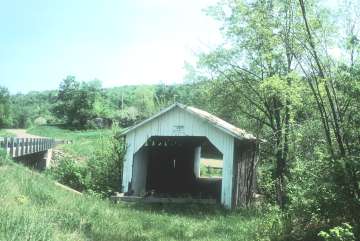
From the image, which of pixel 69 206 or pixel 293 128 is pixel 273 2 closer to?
pixel 293 128

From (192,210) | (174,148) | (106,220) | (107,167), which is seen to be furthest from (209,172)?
(106,220)

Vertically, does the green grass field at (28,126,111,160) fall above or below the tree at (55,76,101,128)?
below

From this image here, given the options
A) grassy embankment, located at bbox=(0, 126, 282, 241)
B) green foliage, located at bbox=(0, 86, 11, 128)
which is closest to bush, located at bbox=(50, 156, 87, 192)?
grassy embankment, located at bbox=(0, 126, 282, 241)

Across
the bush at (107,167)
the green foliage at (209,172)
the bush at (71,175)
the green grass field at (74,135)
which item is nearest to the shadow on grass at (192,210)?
the bush at (107,167)

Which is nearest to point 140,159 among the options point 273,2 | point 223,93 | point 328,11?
point 223,93

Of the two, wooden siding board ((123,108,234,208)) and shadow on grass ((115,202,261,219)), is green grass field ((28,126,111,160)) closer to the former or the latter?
wooden siding board ((123,108,234,208))

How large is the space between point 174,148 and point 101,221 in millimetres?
14354

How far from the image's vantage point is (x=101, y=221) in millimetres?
11781

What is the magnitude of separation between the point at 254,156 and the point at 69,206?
40.6ft

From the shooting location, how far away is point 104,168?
2277 centimetres

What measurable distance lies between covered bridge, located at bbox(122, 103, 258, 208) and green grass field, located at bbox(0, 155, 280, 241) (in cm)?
247

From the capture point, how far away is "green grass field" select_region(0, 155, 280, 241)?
27.6 ft

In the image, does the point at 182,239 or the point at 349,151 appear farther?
the point at 182,239

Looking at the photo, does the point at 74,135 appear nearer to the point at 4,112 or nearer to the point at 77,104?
the point at 77,104
